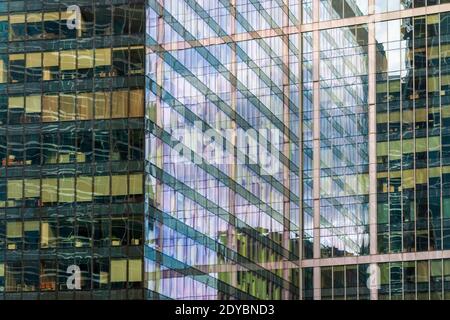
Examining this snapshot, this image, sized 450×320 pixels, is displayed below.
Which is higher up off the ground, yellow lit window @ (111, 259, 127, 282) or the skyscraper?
the skyscraper

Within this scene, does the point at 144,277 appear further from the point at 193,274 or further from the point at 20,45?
the point at 20,45

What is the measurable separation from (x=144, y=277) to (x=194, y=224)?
353 inches

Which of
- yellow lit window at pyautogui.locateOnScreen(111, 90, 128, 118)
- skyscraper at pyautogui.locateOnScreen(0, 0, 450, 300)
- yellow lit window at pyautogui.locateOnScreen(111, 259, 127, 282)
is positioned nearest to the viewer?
yellow lit window at pyautogui.locateOnScreen(111, 259, 127, 282)

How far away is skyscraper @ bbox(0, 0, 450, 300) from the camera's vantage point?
97.2 meters

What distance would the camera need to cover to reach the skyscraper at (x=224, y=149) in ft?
319

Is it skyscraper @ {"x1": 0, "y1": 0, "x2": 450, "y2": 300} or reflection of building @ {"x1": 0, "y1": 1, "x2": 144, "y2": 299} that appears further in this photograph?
skyscraper @ {"x1": 0, "y1": 0, "x2": 450, "y2": 300}

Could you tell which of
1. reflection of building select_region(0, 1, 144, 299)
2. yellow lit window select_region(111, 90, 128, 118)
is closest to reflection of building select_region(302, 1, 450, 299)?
reflection of building select_region(0, 1, 144, 299)

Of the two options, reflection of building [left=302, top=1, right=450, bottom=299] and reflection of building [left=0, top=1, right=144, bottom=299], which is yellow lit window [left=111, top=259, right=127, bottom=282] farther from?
reflection of building [left=302, top=1, right=450, bottom=299]

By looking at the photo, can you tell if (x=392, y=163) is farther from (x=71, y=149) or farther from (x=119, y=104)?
(x=71, y=149)

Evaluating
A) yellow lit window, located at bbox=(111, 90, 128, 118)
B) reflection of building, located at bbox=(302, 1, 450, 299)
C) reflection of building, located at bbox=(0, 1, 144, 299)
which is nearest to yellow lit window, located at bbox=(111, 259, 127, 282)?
reflection of building, located at bbox=(0, 1, 144, 299)

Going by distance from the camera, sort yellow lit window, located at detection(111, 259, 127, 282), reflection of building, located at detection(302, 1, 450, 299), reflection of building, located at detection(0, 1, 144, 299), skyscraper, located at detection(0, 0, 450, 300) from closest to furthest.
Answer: yellow lit window, located at detection(111, 259, 127, 282), reflection of building, located at detection(0, 1, 144, 299), skyscraper, located at detection(0, 0, 450, 300), reflection of building, located at detection(302, 1, 450, 299)

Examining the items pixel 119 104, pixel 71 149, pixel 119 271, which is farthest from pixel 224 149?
pixel 119 271

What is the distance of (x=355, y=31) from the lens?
130500mm

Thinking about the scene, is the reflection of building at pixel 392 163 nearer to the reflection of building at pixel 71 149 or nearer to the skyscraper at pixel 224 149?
the skyscraper at pixel 224 149
